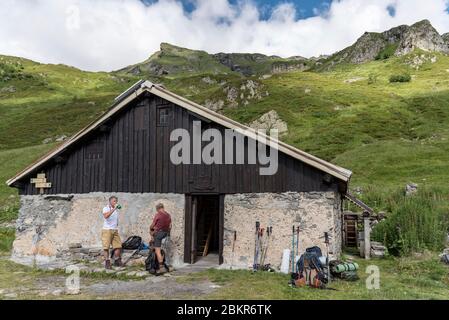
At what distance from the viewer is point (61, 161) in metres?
15.8

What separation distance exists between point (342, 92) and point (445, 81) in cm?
1906

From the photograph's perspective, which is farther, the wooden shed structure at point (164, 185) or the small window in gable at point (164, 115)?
the small window in gable at point (164, 115)

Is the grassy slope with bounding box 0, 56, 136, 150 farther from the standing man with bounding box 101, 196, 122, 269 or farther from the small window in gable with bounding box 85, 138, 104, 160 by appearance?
the standing man with bounding box 101, 196, 122, 269

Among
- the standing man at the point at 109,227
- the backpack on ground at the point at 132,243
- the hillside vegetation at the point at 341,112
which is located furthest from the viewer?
the hillside vegetation at the point at 341,112

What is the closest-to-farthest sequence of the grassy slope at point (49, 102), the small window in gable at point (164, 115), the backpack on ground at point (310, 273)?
the backpack on ground at point (310, 273), the small window in gable at point (164, 115), the grassy slope at point (49, 102)

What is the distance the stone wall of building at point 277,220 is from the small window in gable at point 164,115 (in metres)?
3.54

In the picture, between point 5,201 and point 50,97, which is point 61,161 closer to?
point 5,201

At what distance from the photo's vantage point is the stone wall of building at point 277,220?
12484 millimetres

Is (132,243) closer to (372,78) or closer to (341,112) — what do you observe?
(341,112)

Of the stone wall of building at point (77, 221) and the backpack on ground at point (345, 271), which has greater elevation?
the stone wall of building at point (77, 221)

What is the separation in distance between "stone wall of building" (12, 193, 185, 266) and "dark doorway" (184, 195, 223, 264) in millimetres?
272

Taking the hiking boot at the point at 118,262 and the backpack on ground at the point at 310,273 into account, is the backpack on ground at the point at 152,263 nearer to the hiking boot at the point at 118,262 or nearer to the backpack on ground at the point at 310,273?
the hiking boot at the point at 118,262

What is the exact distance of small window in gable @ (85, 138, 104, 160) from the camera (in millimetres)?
15391

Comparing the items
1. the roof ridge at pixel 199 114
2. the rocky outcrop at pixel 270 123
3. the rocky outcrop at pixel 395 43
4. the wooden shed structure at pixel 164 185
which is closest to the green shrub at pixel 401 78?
the rocky outcrop at pixel 395 43
